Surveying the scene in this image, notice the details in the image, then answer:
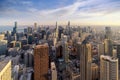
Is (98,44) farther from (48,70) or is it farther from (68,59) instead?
(48,70)

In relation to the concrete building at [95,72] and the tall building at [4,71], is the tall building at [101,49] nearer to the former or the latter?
the concrete building at [95,72]

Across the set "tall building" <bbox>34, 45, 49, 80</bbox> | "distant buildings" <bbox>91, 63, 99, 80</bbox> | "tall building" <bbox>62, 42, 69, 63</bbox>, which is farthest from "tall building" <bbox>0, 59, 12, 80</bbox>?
"tall building" <bbox>62, 42, 69, 63</bbox>

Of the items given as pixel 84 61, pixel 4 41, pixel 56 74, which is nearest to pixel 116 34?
pixel 84 61

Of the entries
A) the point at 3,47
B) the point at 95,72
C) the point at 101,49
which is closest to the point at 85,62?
the point at 95,72

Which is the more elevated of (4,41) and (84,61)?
(4,41)

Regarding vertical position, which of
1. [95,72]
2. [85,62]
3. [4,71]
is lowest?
[95,72]

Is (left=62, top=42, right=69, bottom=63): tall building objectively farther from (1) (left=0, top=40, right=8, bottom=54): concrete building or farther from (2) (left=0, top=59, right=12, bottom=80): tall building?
(2) (left=0, top=59, right=12, bottom=80): tall building

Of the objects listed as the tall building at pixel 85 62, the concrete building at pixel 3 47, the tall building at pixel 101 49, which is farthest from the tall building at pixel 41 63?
the tall building at pixel 101 49

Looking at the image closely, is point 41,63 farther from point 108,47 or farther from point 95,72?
point 108,47

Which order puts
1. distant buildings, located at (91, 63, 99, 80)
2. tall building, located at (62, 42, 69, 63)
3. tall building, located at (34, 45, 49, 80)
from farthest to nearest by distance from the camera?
1. tall building, located at (62, 42, 69, 63)
2. tall building, located at (34, 45, 49, 80)
3. distant buildings, located at (91, 63, 99, 80)
